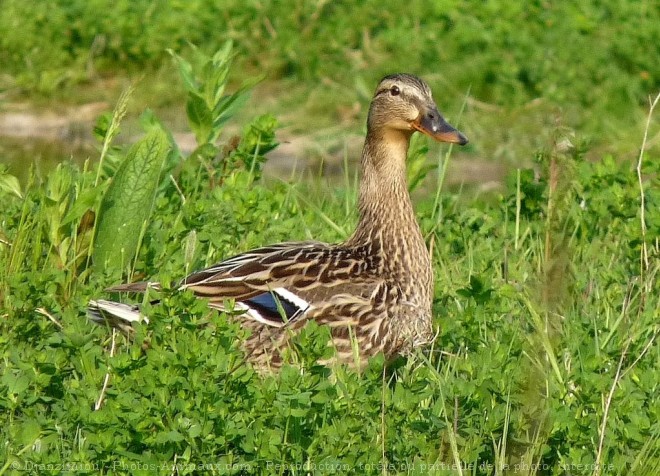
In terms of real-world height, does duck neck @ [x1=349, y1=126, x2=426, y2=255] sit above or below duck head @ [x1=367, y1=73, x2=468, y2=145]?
below

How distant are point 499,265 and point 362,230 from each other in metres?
0.70

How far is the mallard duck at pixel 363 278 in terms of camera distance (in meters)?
5.22

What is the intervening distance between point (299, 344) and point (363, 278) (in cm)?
99

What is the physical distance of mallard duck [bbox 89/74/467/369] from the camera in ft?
17.1

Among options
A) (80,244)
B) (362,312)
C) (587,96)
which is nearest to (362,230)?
(362,312)

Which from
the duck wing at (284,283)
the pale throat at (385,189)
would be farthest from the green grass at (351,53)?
the duck wing at (284,283)

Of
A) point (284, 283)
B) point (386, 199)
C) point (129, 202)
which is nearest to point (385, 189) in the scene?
point (386, 199)

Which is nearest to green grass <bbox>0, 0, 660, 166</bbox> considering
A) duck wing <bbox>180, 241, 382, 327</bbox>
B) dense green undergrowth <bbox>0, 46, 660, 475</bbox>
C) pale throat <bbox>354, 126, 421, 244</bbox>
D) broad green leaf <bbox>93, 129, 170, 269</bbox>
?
dense green undergrowth <bbox>0, 46, 660, 475</bbox>

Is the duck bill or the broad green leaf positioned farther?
the broad green leaf

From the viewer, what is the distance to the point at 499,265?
241 inches

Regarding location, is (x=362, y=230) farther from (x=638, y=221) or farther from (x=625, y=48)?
(x=625, y=48)

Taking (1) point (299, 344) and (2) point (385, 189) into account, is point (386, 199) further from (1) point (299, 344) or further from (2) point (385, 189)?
(1) point (299, 344)

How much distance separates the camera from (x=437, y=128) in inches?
222

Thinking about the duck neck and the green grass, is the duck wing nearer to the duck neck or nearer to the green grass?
the duck neck
